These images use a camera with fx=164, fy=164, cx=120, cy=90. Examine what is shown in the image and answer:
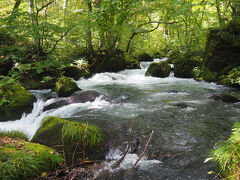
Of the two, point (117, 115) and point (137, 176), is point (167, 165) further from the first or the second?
point (117, 115)

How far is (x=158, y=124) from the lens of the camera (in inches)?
191

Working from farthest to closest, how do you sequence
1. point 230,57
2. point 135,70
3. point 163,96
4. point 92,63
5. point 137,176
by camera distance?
point 135,70, point 92,63, point 230,57, point 163,96, point 137,176

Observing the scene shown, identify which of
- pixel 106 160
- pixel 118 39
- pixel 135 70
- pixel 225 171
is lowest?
pixel 106 160

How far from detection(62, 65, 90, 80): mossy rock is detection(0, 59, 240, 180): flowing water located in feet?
10.0

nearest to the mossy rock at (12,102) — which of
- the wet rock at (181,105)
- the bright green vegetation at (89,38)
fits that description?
the bright green vegetation at (89,38)

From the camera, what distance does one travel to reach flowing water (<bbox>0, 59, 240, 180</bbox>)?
3.07 metres

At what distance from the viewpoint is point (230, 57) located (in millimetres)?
10008

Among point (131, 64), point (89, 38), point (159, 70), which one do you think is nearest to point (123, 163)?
point (159, 70)

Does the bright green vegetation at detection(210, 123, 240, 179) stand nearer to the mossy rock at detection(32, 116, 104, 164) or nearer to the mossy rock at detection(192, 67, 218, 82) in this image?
the mossy rock at detection(32, 116, 104, 164)

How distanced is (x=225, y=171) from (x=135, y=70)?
1320 centimetres

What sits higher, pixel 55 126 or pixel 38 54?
pixel 38 54

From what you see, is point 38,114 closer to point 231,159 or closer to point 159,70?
point 231,159

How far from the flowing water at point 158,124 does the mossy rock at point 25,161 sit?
91 centimetres

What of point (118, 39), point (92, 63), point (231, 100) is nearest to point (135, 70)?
point (118, 39)
